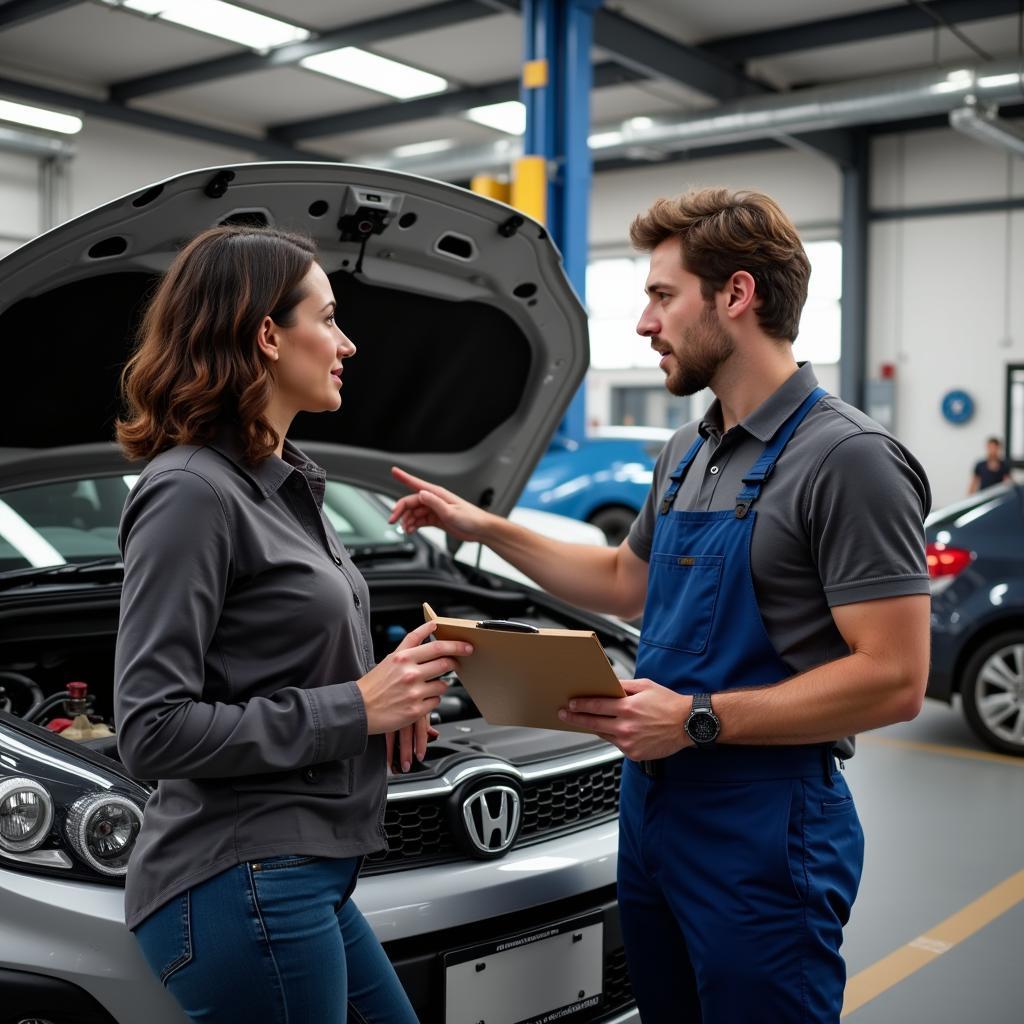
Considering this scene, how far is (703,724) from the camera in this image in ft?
5.36

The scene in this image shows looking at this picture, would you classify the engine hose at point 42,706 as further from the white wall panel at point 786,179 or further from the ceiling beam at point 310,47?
the white wall panel at point 786,179

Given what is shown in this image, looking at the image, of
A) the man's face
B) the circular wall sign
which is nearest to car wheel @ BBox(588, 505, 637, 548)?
the man's face

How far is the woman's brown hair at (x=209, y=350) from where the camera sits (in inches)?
54.6

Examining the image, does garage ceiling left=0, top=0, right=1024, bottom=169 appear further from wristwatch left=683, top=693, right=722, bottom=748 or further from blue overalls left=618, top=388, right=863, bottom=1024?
wristwatch left=683, top=693, right=722, bottom=748

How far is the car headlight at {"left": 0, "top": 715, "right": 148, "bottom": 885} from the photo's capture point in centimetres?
167

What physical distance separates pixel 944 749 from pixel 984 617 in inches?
26.6

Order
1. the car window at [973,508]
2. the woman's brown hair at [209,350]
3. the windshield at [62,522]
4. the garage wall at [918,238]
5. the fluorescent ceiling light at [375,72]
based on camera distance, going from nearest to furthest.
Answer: the woman's brown hair at [209,350] → the windshield at [62,522] → the car window at [973,508] → the fluorescent ceiling light at [375,72] → the garage wall at [918,238]

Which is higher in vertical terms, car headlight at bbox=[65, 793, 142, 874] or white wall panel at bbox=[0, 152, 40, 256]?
white wall panel at bbox=[0, 152, 40, 256]

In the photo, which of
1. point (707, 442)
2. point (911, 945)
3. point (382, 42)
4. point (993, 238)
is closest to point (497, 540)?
point (707, 442)

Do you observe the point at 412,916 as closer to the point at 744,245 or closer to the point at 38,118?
the point at 744,245

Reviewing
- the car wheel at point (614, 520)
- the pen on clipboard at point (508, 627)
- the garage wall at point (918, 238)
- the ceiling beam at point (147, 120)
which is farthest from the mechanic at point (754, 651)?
the garage wall at point (918, 238)

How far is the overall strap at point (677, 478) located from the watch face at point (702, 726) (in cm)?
41

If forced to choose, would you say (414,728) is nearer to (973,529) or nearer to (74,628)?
(74,628)

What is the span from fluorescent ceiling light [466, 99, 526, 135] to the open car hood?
1225cm
